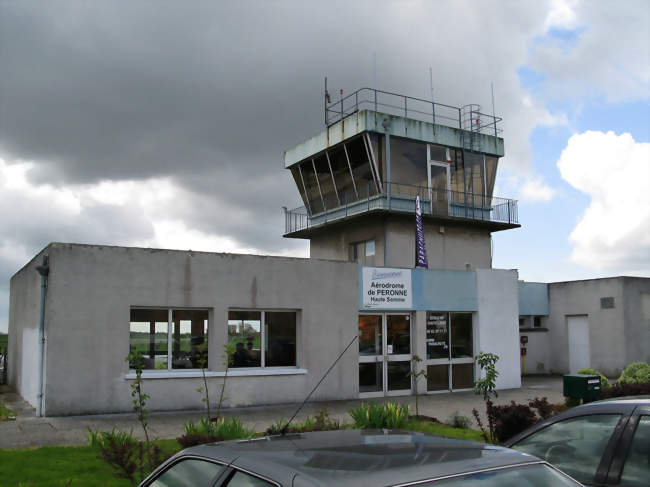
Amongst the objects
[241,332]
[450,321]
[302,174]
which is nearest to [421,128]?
[302,174]

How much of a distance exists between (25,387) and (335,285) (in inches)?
344

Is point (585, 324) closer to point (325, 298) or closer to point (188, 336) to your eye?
point (325, 298)

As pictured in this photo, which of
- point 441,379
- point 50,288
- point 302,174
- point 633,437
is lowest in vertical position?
point 441,379

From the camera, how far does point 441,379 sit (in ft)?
Answer: 64.3

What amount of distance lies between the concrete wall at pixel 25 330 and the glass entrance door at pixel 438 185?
13952 millimetres

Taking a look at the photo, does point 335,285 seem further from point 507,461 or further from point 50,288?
point 507,461

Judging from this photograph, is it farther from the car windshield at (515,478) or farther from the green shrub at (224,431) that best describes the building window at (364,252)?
the car windshield at (515,478)

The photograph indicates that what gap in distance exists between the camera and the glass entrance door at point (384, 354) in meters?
18.1

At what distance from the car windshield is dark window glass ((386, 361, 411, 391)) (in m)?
15.5

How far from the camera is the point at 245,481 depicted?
10.0 ft

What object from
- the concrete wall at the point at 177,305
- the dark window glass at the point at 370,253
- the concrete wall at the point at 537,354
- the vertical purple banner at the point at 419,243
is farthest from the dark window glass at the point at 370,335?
A: the concrete wall at the point at 537,354

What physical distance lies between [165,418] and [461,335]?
10.3 metres

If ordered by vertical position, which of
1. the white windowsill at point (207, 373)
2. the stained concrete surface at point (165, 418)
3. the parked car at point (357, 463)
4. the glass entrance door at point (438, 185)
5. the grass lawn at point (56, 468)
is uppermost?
the glass entrance door at point (438, 185)

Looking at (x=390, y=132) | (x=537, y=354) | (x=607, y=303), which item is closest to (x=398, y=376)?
(x=390, y=132)
